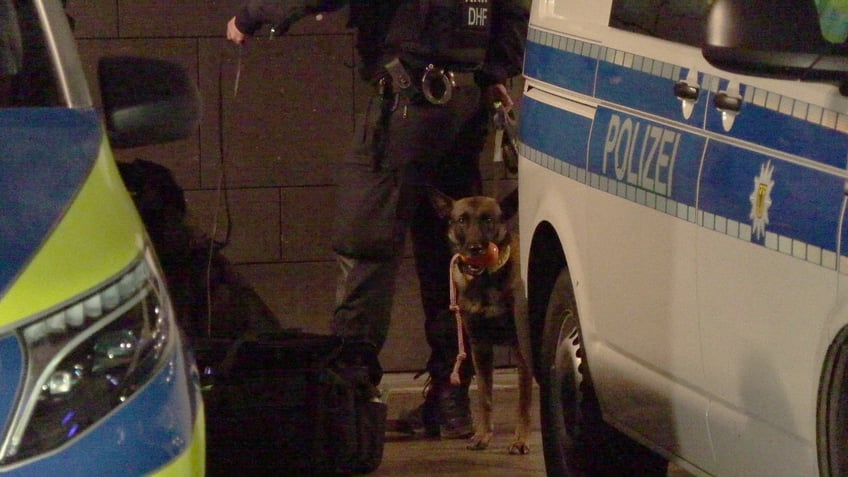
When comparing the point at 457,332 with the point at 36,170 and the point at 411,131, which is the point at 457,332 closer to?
the point at 411,131

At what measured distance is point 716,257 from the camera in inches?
127

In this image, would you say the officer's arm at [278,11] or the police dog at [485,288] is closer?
the officer's arm at [278,11]

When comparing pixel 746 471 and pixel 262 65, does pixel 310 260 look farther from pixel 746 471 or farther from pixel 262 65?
pixel 746 471

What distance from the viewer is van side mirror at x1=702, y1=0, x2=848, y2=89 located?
2613mm

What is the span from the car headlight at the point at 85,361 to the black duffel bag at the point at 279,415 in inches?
86.0

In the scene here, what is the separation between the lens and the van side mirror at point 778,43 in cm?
261

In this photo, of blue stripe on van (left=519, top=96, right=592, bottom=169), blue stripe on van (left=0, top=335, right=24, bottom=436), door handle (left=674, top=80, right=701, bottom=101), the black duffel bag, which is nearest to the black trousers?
the black duffel bag

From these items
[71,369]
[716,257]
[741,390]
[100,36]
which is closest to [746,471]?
[741,390]

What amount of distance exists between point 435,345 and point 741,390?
2973 mm

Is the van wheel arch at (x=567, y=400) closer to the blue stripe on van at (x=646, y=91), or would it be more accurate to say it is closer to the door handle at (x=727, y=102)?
the blue stripe on van at (x=646, y=91)

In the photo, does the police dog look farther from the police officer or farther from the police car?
the police car

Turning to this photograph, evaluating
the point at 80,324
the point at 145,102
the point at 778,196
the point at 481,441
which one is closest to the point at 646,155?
the point at 778,196

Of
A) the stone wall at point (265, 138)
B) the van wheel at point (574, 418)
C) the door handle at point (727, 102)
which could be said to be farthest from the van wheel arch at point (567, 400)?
the stone wall at point (265, 138)

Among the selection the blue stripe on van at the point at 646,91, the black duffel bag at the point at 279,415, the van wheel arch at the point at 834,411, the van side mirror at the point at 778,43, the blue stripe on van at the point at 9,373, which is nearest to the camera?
the blue stripe on van at the point at 9,373
